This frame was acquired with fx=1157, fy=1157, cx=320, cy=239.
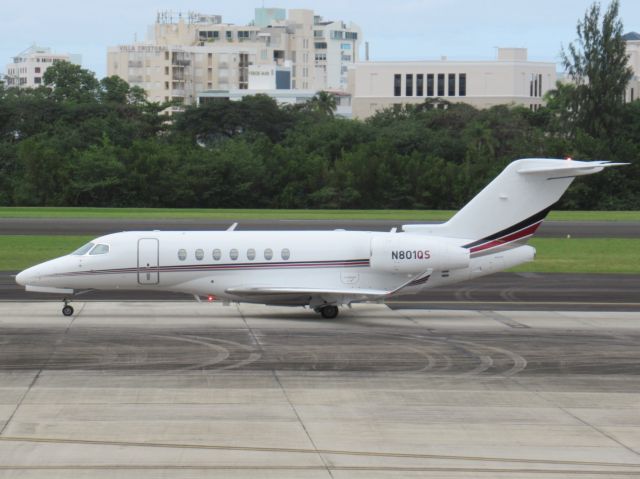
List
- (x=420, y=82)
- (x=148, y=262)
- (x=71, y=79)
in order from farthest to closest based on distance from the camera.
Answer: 1. (x=420, y=82)
2. (x=71, y=79)
3. (x=148, y=262)

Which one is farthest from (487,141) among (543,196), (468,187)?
(543,196)

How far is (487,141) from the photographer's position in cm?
11069

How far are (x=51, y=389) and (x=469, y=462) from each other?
8.04 metres

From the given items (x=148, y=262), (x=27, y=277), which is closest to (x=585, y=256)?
(x=148, y=262)

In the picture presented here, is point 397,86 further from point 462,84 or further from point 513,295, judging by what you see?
point 513,295

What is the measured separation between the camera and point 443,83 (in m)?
184

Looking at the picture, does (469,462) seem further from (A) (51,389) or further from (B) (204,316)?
(B) (204,316)

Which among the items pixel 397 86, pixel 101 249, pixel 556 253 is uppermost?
pixel 397 86

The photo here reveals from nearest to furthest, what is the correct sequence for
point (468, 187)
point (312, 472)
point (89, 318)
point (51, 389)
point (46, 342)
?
point (312, 472)
point (51, 389)
point (46, 342)
point (89, 318)
point (468, 187)

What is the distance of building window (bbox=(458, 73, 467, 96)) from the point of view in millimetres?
182625

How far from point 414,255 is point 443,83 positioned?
157 metres

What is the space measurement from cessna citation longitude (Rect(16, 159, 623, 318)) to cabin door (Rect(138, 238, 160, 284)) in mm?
25

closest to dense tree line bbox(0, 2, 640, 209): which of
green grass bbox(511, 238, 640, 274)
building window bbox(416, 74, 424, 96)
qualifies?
green grass bbox(511, 238, 640, 274)

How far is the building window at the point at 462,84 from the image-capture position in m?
183
